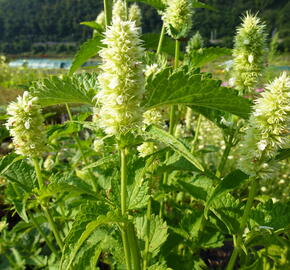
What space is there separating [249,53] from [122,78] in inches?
35.7

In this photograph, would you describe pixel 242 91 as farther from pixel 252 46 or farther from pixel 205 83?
pixel 205 83

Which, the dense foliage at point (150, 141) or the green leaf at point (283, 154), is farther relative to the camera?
the green leaf at point (283, 154)

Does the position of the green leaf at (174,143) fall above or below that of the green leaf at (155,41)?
below

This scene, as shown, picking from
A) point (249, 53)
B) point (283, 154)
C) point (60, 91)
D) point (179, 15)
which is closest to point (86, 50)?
point (60, 91)

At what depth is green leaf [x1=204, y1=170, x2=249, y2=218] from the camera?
1.16 meters

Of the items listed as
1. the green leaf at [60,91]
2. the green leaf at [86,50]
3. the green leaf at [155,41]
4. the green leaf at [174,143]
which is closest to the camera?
the green leaf at [174,143]

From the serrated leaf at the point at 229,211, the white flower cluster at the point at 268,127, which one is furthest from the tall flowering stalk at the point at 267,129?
the serrated leaf at the point at 229,211

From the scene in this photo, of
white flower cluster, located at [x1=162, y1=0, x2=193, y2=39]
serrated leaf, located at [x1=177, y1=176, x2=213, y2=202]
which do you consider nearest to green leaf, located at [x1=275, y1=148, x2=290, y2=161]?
serrated leaf, located at [x1=177, y1=176, x2=213, y2=202]

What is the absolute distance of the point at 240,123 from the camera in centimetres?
164

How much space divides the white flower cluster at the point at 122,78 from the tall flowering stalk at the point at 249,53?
80cm

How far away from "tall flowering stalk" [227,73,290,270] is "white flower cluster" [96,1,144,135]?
0.50m

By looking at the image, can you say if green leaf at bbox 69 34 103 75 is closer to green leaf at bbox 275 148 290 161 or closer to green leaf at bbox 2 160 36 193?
green leaf at bbox 2 160 36 193

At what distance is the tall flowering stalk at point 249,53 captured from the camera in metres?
1.47

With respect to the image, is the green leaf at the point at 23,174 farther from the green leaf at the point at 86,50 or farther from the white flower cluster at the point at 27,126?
the green leaf at the point at 86,50
